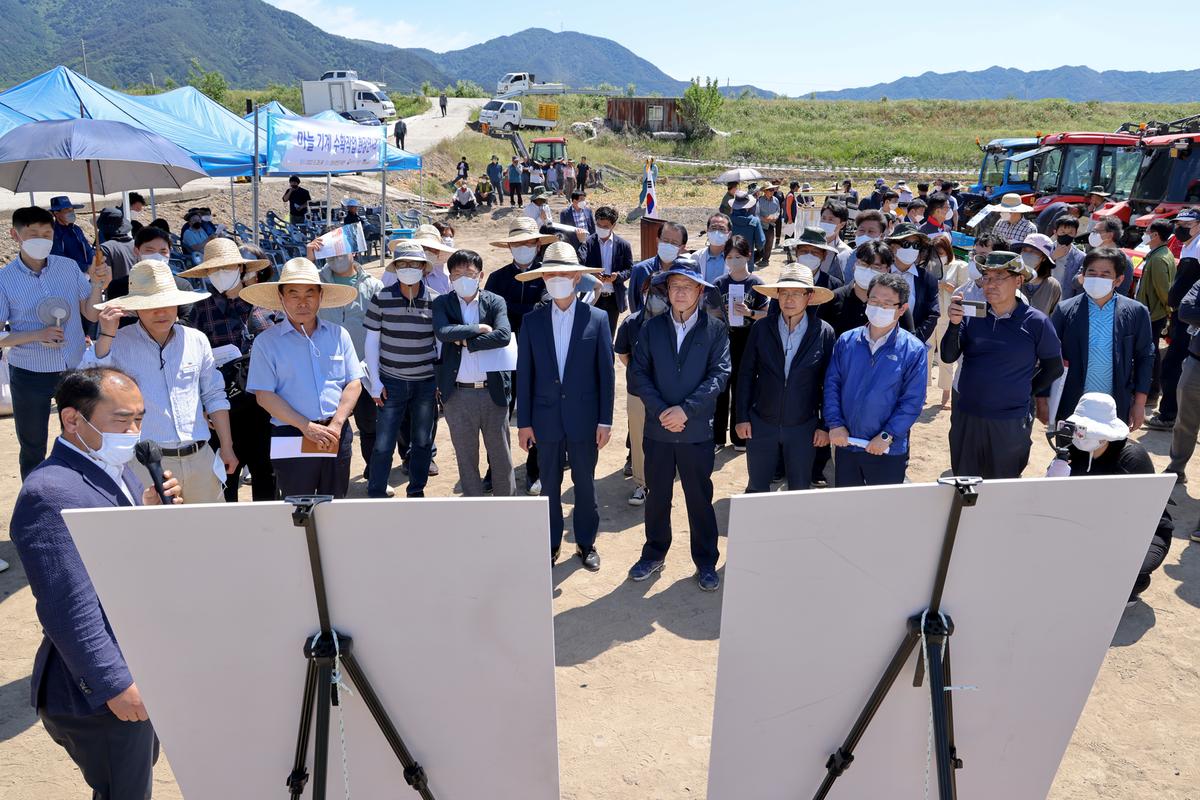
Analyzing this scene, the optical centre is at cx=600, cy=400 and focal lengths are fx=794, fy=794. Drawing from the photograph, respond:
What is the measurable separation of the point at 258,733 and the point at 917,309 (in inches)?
226

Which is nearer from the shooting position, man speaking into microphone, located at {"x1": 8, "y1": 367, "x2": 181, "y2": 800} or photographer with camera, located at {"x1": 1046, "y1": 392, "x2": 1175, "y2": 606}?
man speaking into microphone, located at {"x1": 8, "y1": 367, "x2": 181, "y2": 800}

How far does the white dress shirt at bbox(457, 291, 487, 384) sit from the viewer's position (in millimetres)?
5164

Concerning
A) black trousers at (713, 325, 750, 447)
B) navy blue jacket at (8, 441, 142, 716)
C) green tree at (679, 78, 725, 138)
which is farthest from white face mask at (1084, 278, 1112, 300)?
green tree at (679, 78, 725, 138)

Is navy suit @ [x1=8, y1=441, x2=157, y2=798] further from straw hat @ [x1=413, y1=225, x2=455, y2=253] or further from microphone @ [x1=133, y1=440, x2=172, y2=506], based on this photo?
straw hat @ [x1=413, y1=225, x2=455, y2=253]

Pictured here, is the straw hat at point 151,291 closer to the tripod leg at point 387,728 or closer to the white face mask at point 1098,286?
the tripod leg at point 387,728

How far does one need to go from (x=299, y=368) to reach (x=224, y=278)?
124cm

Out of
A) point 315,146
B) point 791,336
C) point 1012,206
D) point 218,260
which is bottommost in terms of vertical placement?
point 791,336

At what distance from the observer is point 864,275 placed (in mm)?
5625

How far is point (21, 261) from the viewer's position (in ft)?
16.5

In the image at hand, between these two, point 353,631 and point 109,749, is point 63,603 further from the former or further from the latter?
point 353,631

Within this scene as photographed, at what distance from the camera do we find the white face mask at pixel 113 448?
2.51 m

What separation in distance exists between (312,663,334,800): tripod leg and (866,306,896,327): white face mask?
11.2 feet

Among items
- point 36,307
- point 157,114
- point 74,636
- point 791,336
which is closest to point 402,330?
point 36,307

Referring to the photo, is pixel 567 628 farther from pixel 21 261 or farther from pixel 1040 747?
pixel 21 261
